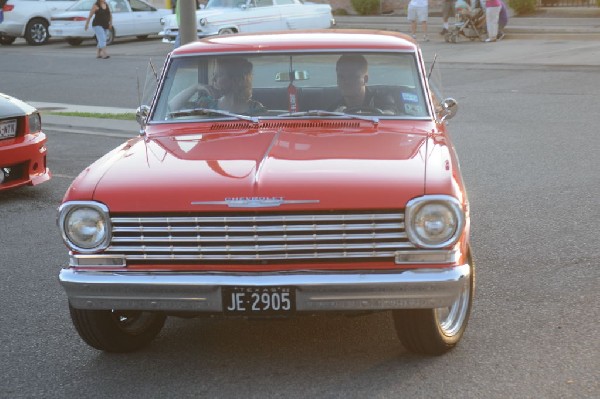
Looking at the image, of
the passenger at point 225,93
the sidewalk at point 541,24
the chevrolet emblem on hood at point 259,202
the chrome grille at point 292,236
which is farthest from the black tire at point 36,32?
the chevrolet emblem on hood at point 259,202

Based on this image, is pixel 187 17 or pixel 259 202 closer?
pixel 259 202

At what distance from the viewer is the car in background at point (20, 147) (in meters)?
10.6

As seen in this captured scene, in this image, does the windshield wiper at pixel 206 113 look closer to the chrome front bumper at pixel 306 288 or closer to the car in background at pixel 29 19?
the chrome front bumper at pixel 306 288

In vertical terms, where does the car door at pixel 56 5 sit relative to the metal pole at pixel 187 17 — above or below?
below

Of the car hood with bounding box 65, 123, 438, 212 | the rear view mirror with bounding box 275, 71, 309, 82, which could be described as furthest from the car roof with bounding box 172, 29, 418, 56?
the car hood with bounding box 65, 123, 438, 212

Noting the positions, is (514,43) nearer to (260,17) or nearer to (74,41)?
(260,17)

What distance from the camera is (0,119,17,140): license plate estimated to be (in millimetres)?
10625

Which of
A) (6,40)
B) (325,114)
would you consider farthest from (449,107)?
(6,40)

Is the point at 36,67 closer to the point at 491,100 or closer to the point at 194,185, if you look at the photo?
the point at 491,100

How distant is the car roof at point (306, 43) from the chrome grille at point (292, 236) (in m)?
2.03

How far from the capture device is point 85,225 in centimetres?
559

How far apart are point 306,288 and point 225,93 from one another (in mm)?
2160

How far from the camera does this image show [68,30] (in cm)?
3288

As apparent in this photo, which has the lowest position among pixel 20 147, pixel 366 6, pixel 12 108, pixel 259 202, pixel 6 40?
pixel 6 40
